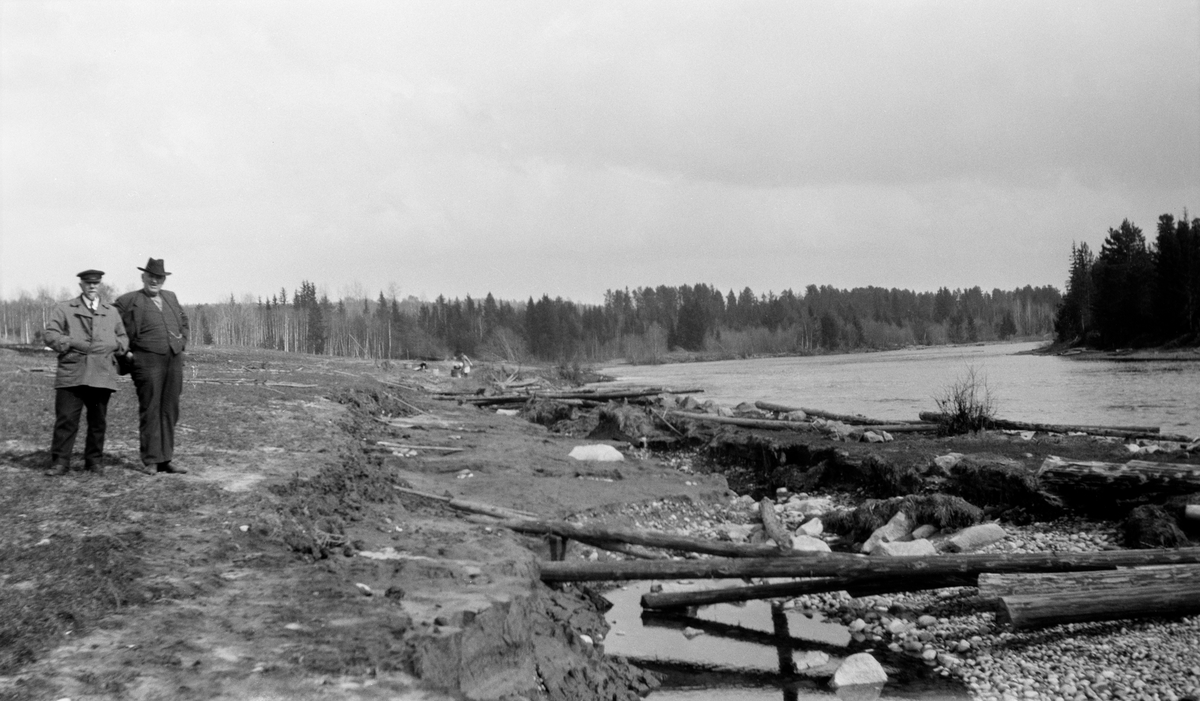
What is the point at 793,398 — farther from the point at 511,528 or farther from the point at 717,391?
the point at 511,528

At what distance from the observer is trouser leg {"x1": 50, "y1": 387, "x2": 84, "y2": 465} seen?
802 cm

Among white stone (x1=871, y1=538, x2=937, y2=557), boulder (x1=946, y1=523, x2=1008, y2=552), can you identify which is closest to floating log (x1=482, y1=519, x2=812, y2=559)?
white stone (x1=871, y1=538, x2=937, y2=557)

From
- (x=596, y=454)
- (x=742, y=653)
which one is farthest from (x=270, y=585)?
(x=596, y=454)

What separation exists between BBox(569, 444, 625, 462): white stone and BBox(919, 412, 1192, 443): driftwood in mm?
9214

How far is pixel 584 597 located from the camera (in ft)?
26.2

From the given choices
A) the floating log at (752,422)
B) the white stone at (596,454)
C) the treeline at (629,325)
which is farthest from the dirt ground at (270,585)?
the treeline at (629,325)

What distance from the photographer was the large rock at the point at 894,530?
10.5m

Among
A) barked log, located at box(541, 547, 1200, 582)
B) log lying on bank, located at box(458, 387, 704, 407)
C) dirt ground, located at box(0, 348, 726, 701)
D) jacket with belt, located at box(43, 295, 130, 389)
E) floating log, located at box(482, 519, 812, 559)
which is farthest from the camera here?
log lying on bank, located at box(458, 387, 704, 407)

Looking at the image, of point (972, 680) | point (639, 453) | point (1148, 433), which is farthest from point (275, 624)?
point (1148, 433)

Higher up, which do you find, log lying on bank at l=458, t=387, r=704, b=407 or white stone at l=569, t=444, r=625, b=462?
log lying on bank at l=458, t=387, r=704, b=407

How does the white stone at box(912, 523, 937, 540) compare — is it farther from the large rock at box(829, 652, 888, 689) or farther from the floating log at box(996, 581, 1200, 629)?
the large rock at box(829, 652, 888, 689)

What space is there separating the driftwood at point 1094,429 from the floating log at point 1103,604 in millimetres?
13177

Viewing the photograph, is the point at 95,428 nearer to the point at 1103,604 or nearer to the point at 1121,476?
the point at 1103,604

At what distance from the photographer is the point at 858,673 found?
652 cm
